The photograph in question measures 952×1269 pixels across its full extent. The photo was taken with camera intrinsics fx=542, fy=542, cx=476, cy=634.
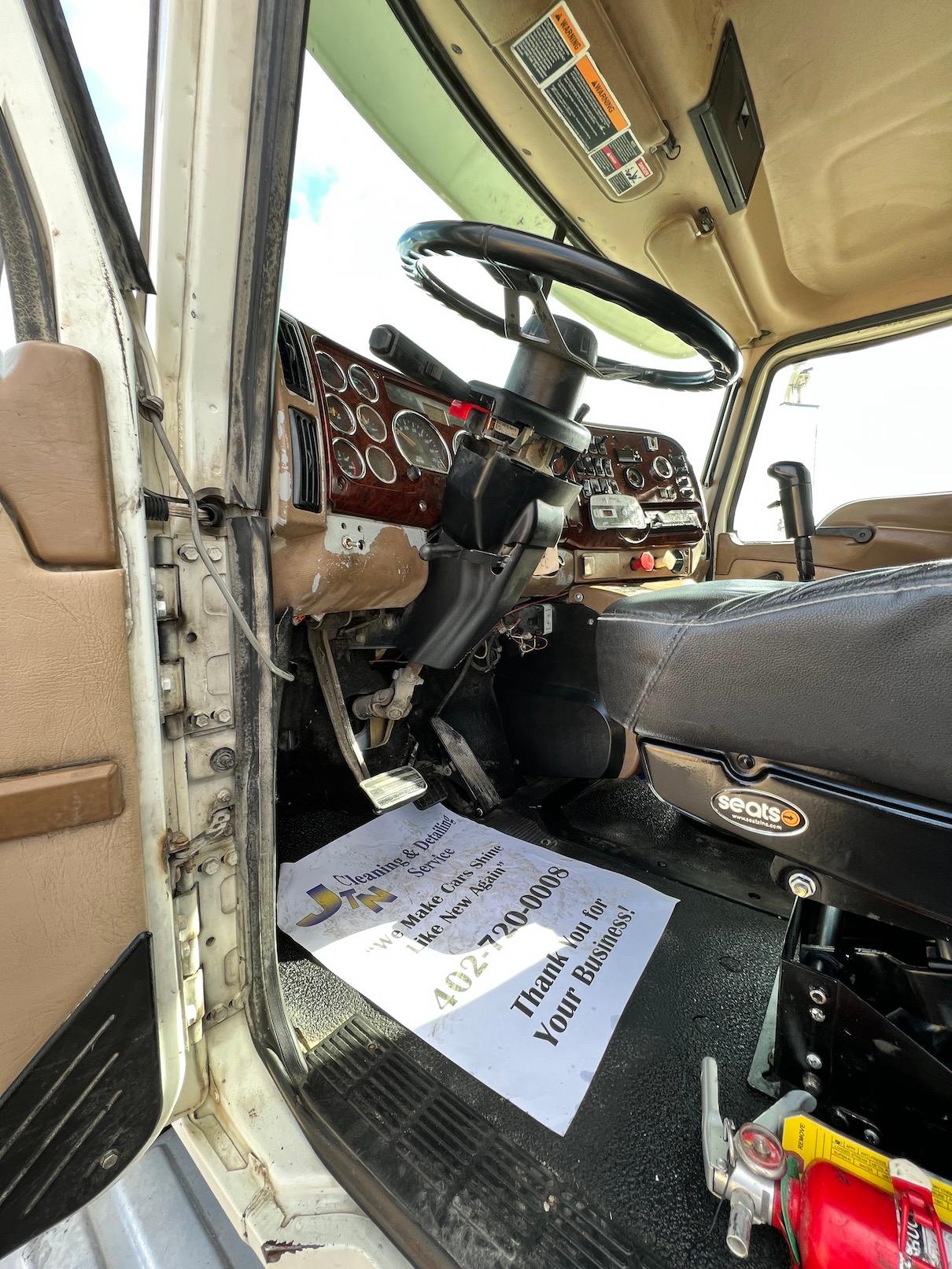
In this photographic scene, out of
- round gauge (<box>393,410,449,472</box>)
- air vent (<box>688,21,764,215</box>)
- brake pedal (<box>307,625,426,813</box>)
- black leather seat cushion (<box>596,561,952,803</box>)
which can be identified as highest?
air vent (<box>688,21,764,215</box>)

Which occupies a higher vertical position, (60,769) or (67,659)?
(67,659)

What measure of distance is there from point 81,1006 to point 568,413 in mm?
1104

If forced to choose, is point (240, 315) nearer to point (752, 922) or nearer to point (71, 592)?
point (71, 592)

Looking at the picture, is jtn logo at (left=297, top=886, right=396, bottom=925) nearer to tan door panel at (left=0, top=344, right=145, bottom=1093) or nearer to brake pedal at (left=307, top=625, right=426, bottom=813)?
brake pedal at (left=307, top=625, right=426, bottom=813)

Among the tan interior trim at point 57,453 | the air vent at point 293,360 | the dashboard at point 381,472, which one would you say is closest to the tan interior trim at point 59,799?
the tan interior trim at point 57,453

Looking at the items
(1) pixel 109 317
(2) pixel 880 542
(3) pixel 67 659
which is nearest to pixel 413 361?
(1) pixel 109 317

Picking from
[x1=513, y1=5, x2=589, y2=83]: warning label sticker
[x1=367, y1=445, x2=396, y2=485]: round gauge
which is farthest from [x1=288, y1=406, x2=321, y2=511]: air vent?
[x1=513, y1=5, x2=589, y2=83]: warning label sticker

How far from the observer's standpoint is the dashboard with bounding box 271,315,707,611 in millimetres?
938

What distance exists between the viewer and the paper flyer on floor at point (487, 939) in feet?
2.94

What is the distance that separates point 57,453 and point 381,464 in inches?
24.0

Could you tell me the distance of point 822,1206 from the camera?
544 mm

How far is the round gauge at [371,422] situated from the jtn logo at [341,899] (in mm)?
1019

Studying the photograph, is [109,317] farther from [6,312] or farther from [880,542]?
[880,542]

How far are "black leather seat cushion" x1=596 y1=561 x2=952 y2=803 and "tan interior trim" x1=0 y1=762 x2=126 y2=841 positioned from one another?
2.02 ft
